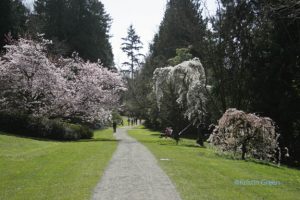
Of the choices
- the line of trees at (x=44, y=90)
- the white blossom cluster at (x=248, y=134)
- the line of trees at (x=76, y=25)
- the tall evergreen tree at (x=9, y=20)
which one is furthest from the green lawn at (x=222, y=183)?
the line of trees at (x=76, y=25)

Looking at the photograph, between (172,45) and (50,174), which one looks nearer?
(50,174)

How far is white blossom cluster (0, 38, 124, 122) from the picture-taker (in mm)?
33188

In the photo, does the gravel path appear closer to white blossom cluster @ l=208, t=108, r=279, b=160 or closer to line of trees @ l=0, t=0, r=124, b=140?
white blossom cluster @ l=208, t=108, r=279, b=160

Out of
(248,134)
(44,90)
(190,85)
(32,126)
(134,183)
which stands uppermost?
(190,85)

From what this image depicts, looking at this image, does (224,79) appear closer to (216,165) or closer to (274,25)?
(274,25)

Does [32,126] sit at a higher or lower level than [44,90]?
lower

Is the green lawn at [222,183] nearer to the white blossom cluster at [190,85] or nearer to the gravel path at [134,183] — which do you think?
the gravel path at [134,183]

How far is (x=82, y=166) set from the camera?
1517 cm

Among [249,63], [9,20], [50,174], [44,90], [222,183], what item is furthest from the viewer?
[9,20]

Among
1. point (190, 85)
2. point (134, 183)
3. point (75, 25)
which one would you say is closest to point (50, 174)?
point (134, 183)

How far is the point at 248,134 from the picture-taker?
20.2 meters

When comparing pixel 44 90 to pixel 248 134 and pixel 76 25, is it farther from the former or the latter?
pixel 76 25

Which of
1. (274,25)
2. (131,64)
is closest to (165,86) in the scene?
(274,25)

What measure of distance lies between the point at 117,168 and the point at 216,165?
160 inches
